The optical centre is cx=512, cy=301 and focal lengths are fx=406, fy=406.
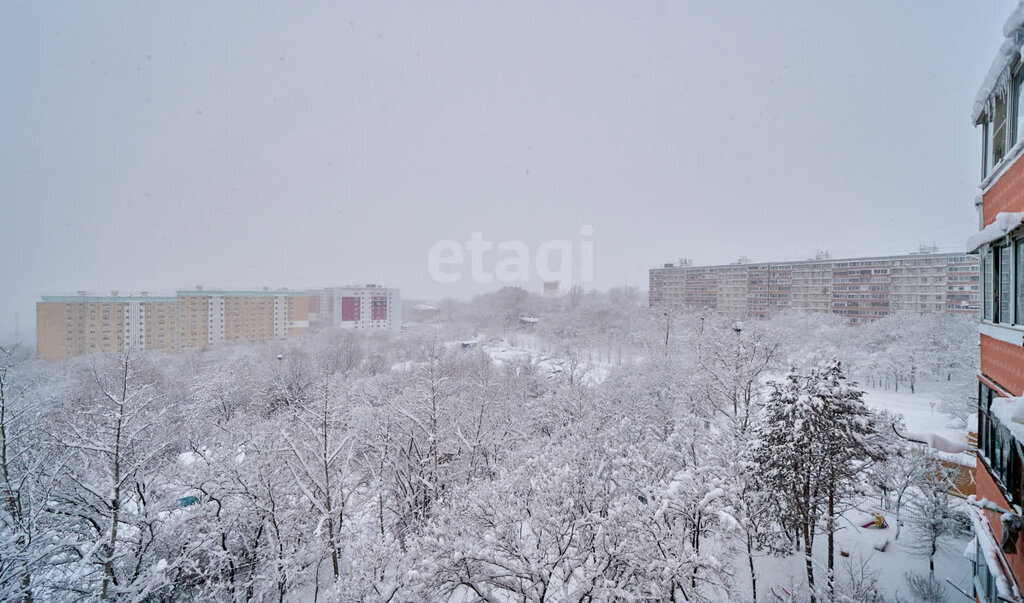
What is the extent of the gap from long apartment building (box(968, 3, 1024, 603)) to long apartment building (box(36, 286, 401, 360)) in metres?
54.3

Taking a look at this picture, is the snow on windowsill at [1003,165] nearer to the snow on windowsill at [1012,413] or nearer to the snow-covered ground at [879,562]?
the snow on windowsill at [1012,413]

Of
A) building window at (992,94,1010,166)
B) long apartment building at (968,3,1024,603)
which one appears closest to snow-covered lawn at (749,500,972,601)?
long apartment building at (968,3,1024,603)

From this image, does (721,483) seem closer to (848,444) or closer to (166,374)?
(848,444)

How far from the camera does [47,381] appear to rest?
32.2m

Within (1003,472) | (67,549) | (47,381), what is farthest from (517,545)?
(47,381)

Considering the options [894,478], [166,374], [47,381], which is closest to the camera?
[894,478]

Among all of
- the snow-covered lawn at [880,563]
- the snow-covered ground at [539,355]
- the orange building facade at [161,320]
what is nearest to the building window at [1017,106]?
the snow-covered lawn at [880,563]

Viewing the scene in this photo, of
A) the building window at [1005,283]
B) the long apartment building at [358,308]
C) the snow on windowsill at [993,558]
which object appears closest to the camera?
the snow on windowsill at [993,558]

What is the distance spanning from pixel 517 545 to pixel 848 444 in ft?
25.6

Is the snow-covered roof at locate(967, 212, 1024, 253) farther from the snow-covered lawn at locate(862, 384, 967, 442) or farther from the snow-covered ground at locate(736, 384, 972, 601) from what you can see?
the snow-covered lawn at locate(862, 384, 967, 442)

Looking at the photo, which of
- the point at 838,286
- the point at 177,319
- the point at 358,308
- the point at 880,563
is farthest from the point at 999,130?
the point at 358,308

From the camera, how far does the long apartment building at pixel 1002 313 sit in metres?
4.47

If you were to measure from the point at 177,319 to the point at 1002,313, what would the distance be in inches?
2951

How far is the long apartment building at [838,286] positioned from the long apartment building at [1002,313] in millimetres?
40091
